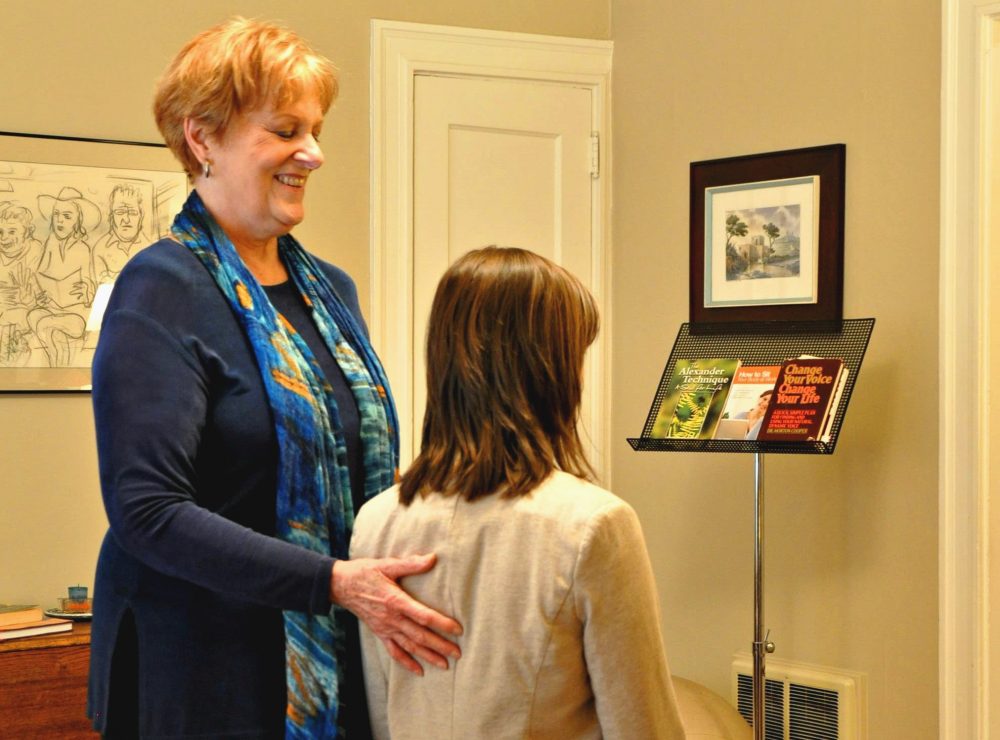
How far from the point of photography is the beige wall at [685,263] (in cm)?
320

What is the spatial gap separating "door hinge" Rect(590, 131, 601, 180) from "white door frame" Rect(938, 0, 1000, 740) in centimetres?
118

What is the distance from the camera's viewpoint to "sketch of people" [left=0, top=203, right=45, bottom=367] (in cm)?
325

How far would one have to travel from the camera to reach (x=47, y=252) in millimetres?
3293

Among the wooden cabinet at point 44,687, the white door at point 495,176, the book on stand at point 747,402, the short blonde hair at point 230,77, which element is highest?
the white door at point 495,176

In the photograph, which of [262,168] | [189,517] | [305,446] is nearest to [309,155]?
[262,168]

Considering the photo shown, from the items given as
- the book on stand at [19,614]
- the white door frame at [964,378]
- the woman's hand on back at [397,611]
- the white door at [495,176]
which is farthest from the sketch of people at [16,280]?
the white door frame at [964,378]

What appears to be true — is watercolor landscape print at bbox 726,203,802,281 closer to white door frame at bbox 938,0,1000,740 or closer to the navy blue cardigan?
white door frame at bbox 938,0,1000,740

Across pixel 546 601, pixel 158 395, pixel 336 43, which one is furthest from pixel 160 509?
pixel 336 43

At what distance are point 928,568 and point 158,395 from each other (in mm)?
2334

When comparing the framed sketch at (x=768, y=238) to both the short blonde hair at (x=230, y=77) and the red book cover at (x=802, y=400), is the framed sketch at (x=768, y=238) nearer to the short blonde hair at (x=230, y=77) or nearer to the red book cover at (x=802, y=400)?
the red book cover at (x=802, y=400)

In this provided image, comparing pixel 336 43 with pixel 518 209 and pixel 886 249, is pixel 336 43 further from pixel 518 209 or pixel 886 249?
pixel 886 249

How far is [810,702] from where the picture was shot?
11.1 feet

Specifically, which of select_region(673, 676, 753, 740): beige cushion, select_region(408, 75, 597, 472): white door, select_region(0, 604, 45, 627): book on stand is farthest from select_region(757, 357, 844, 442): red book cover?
select_region(0, 604, 45, 627): book on stand

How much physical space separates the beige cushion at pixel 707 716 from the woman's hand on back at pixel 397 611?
1800 mm
